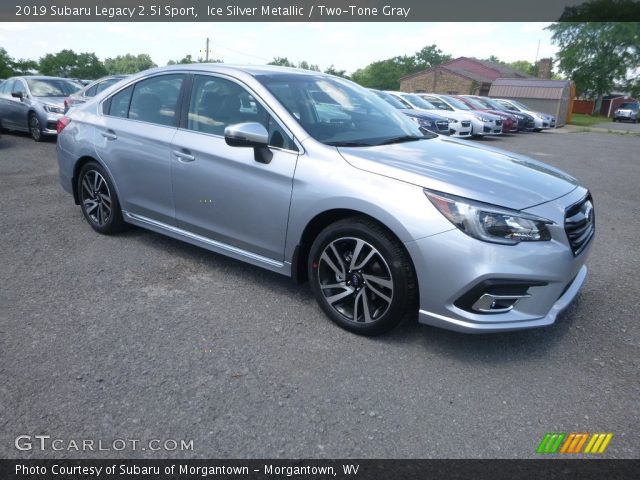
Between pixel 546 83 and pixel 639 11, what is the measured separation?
103ft

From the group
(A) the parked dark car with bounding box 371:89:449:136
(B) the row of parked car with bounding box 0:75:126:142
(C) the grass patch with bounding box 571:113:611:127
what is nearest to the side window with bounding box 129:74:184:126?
(B) the row of parked car with bounding box 0:75:126:142

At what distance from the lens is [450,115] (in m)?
16.9

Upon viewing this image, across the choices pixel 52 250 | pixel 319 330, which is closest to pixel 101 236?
pixel 52 250

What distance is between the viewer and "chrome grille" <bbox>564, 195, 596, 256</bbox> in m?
2.98

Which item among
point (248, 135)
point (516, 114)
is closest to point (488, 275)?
point (248, 135)

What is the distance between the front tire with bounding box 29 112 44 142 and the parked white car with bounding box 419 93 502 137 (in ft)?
42.3

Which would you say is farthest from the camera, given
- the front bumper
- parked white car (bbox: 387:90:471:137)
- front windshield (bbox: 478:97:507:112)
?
front windshield (bbox: 478:97:507:112)

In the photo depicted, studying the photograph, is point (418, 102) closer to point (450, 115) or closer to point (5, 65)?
point (450, 115)

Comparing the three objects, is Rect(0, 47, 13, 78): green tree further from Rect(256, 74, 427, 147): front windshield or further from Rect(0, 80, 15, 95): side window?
Rect(256, 74, 427, 147): front windshield

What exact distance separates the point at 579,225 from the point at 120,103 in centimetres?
403

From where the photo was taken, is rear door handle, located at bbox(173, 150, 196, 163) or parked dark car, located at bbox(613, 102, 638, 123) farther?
parked dark car, located at bbox(613, 102, 638, 123)

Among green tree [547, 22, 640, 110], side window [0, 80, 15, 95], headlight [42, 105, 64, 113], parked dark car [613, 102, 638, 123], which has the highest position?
green tree [547, 22, 640, 110]

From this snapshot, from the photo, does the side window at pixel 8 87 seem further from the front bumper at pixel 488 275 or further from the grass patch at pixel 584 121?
the grass patch at pixel 584 121

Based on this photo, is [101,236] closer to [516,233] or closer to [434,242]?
[434,242]
